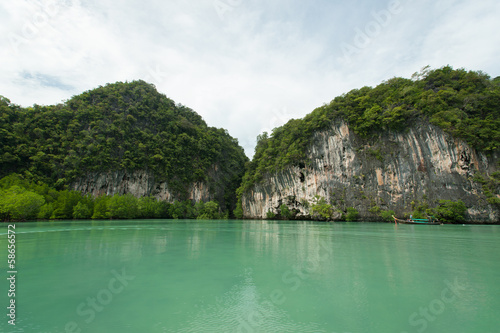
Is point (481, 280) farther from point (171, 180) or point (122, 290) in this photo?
point (171, 180)

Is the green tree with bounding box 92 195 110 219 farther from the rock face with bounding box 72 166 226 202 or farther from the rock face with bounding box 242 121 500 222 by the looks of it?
the rock face with bounding box 242 121 500 222

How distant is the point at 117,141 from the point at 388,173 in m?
55.1

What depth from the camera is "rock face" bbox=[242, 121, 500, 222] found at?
105 ft

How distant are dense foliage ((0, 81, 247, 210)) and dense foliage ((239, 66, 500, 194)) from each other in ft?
76.2

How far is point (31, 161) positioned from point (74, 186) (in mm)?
8212

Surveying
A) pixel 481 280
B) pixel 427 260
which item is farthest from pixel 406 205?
pixel 481 280

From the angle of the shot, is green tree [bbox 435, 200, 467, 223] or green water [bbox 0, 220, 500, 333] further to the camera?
green tree [bbox 435, 200, 467, 223]

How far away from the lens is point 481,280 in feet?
18.9

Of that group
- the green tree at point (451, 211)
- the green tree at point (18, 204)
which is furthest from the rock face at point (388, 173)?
the green tree at point (18, 204)

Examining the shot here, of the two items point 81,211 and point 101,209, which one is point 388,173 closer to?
point 101,209

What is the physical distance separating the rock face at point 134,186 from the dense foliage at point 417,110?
19986 millimetres

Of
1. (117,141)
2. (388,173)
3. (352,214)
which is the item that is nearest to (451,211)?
(388,173)

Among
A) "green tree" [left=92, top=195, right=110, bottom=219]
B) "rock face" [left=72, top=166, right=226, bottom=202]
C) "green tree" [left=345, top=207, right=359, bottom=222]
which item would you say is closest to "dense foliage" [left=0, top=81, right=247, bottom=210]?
"rock face" [left=72, top=166, right=226, bottom=202]

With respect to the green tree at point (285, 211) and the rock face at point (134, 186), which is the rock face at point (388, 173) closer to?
the green tree at point (285, 211)
